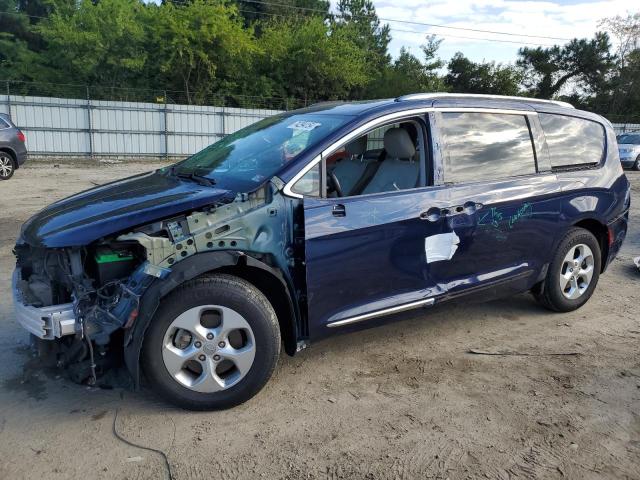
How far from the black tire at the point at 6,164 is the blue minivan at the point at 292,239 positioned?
35.1 ft

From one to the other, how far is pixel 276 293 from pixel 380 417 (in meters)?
0.96

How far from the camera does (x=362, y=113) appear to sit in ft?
12.2

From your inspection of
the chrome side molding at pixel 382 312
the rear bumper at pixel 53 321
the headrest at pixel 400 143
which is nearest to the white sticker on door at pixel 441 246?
the chrome side molding at pixel 382 312

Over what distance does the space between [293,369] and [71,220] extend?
1.73 metres

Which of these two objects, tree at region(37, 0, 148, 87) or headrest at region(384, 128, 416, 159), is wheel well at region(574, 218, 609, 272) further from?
tree at region(37, 0, 148, 87)

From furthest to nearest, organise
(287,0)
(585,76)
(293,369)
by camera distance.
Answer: (585,76)
(287,0)
(293,369)

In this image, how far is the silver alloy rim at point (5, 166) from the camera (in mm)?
12914

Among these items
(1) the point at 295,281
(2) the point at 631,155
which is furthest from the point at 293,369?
(2) the point at 631,155

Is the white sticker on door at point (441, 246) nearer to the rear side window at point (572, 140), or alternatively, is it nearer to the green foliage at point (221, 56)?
the rear side window at point (572, 140)

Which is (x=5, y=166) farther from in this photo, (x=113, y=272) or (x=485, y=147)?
(x=485, y=147)

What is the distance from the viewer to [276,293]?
131 inches

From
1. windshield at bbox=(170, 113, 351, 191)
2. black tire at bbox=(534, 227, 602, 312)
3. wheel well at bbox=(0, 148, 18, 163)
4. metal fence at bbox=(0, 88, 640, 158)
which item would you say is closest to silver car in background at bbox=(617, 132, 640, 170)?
metal fence at bbox=(0, 88, 640, 158)

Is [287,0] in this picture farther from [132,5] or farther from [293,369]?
[293,369]

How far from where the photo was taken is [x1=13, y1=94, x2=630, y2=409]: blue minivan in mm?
3012
